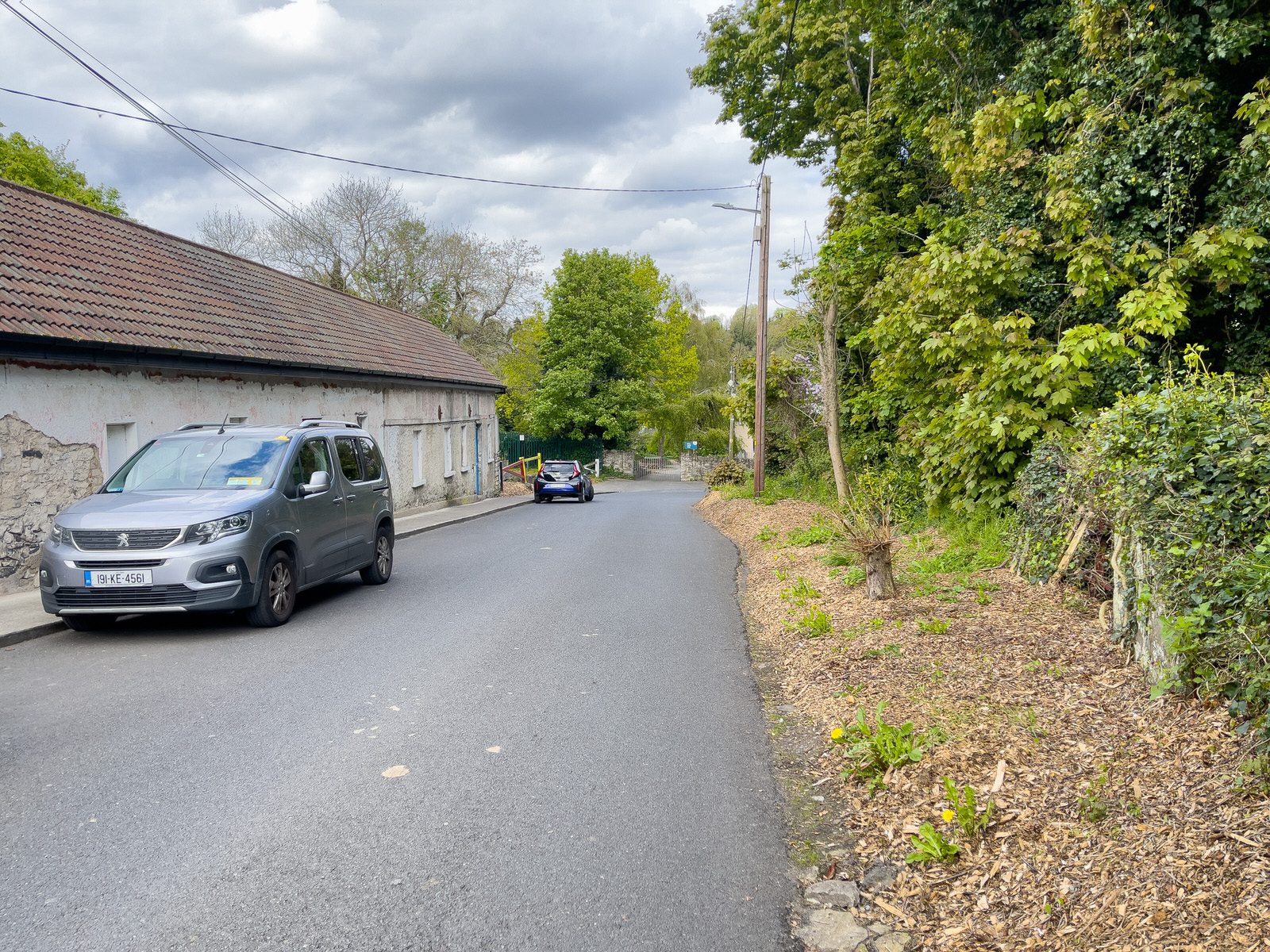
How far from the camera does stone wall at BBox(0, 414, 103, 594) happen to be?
1063 cm

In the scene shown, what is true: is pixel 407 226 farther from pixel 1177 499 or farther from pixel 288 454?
pixel 1177 499

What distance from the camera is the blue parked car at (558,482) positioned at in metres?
30.8

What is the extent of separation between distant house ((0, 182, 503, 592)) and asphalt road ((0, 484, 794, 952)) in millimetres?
4438

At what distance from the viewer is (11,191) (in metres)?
13.3

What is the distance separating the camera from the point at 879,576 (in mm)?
7984

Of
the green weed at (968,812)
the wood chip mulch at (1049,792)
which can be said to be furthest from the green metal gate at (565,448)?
the green weed at (968,812)

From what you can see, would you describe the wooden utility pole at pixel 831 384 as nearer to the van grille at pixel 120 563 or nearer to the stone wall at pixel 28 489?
the van grille at pixel 120 563

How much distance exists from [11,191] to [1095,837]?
1610 cm

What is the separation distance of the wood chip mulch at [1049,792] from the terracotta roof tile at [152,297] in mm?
10588

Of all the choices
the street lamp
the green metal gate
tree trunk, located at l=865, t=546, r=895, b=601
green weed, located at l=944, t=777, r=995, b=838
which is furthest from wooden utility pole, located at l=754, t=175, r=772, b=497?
the green metal gate

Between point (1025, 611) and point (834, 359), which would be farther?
point (834, 359)

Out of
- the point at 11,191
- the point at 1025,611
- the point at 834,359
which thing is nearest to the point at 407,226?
the point at 11,191

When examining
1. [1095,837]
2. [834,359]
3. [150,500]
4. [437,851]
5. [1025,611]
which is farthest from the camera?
[834,359]

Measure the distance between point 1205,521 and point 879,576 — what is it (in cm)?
377
